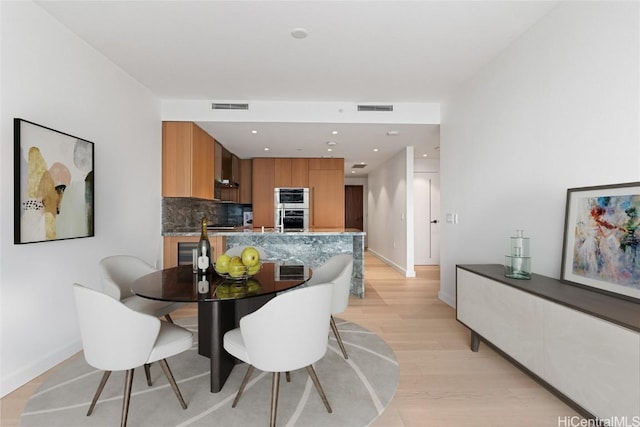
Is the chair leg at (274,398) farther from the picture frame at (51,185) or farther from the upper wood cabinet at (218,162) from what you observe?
the upper wood cabinet at (218,162)

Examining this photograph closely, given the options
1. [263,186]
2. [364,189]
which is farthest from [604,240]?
[364,189]

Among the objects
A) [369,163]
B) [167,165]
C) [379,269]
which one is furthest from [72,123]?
[369,163]

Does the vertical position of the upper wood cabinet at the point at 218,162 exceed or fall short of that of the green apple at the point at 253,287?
it exceeds it

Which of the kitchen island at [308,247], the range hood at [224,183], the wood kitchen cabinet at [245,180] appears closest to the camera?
the kitchen island at [308,247]

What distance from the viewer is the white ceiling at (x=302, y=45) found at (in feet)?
7.43

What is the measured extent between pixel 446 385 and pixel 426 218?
5.11 metres

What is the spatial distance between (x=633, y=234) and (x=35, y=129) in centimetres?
370

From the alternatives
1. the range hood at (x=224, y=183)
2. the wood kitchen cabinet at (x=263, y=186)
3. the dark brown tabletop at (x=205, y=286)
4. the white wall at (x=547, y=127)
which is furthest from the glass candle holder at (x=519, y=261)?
the wood kitchen cabinet at (x=263, y=186)

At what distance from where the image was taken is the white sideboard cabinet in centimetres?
136

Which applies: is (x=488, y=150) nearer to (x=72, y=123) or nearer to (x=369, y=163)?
(x=72, y=123)

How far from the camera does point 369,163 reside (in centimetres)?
752

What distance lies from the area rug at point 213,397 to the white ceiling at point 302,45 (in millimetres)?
2558

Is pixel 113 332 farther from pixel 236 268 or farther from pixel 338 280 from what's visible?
pixel 338 280

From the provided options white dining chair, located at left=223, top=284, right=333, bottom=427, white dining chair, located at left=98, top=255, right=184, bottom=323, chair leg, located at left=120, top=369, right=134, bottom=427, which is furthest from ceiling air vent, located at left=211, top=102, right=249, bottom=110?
chair leg, located at left=120, top=369, right=134, bottom=427
